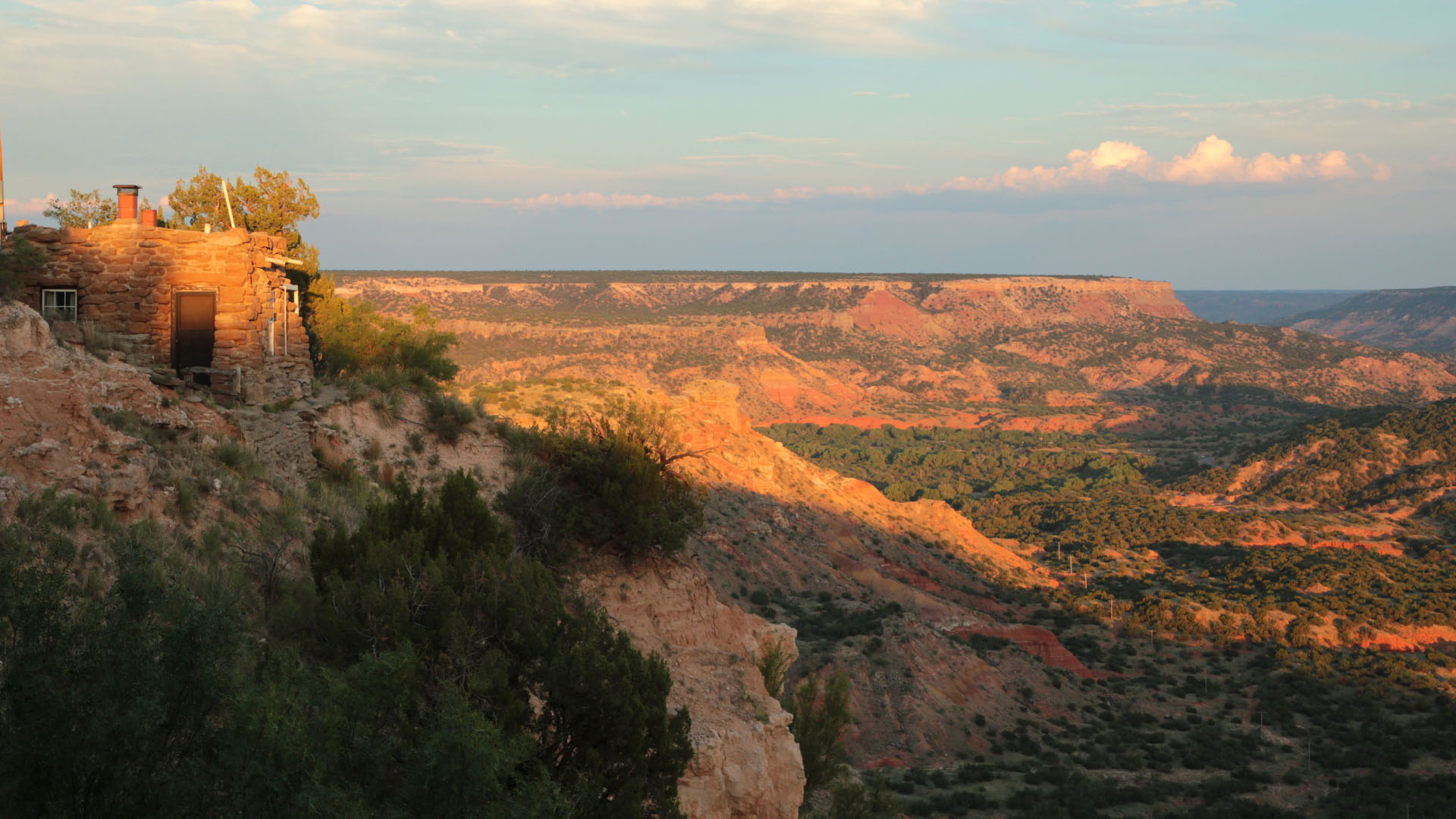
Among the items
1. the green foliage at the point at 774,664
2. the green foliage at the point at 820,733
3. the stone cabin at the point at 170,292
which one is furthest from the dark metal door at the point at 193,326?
the green foliage at the point at 820,733

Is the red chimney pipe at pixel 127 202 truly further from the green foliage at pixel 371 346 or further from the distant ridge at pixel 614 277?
the distant ridge at pixel 614 277

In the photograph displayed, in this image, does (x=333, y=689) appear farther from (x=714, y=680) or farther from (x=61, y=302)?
(x=61, y=302)

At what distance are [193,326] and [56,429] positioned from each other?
19.7 feet

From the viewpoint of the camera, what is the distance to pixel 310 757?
262 inches

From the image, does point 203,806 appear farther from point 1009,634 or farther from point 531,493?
point 1009,634

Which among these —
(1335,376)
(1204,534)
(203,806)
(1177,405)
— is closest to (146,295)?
(203,806)

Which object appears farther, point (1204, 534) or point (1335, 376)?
point (1335, 376)

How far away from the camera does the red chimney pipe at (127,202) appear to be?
1762 cm

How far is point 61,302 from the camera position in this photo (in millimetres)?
16828

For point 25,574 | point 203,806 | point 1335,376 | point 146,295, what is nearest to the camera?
point 203,806

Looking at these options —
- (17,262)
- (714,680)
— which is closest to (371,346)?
(17,262)

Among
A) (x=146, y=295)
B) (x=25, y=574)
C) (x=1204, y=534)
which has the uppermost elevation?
(x=146, y=295)

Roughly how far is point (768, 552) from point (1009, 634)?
10.4 m

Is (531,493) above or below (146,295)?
below
